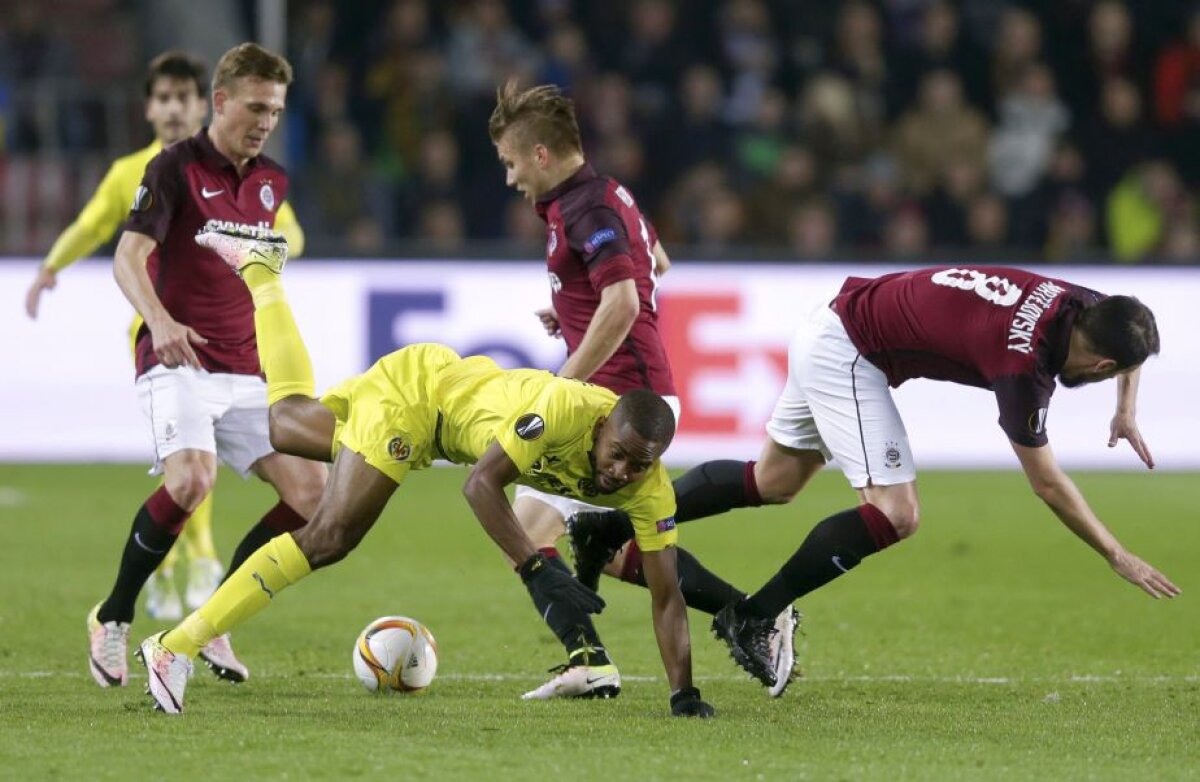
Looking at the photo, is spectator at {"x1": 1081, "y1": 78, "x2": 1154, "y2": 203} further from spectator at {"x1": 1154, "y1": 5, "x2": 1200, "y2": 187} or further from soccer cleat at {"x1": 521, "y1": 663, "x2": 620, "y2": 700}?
soccer cleat at {"x1": 521, "y1": 663, "x2": 620, "y2": 700}

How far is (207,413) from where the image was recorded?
7.26 meters

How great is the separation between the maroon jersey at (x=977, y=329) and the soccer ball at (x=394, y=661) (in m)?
1.82

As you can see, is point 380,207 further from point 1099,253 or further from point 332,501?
point 332,501

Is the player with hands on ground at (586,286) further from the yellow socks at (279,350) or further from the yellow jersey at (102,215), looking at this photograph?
the yellow jersey at (102,215)

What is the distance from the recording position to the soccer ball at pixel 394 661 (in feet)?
21.7

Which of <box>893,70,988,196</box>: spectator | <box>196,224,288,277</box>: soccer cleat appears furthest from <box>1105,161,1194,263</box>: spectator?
<box>196,224,288,277</box>: soccer cleat

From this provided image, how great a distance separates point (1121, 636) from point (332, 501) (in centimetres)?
372

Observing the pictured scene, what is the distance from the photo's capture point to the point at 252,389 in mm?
7469

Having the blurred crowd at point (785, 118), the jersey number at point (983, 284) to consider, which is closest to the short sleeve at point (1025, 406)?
the jersey number at point (983, 284)

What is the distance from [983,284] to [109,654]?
3.23 m

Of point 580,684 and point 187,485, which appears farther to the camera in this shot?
point 187,485

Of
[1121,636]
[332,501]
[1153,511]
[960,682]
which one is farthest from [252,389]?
[1153,511]

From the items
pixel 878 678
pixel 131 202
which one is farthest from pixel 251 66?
pixel 878 678

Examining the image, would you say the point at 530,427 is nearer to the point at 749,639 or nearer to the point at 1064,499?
the point at 749,639
